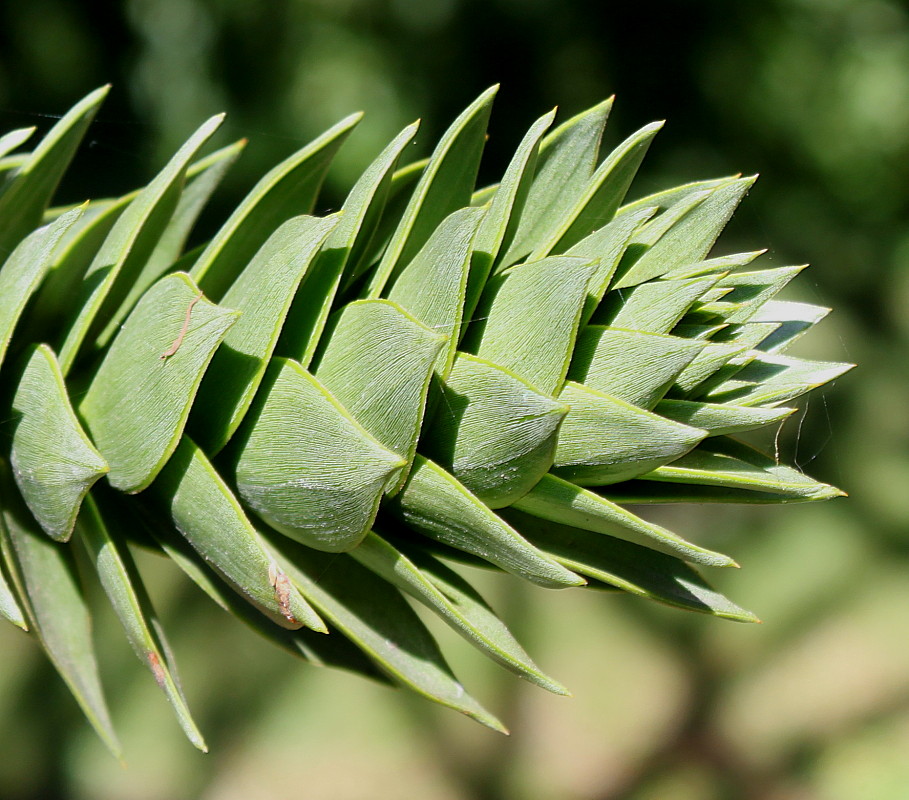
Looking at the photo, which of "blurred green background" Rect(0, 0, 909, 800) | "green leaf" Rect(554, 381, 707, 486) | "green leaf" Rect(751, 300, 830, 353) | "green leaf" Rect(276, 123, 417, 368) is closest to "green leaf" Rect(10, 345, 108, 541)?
"green leaf" Rect(276, 123, 417, 368)

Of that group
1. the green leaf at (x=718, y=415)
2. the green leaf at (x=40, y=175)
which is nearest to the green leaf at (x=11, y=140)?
the green leaf at (x=40, y=175)

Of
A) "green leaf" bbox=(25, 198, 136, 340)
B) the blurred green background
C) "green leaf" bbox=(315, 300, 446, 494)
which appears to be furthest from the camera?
the blurred green background

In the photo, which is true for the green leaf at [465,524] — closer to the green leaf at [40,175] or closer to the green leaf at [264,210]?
the green leaf at [264,210]

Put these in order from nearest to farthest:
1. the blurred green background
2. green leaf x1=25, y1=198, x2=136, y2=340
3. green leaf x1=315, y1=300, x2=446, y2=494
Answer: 1. green leaf x1=315, y1=300, x2=446, y2=494
2. green leaf x1=25, y1=198, x2=136, y2=340
3. the blurred green background

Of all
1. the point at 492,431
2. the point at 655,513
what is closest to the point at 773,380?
the point at 492,431

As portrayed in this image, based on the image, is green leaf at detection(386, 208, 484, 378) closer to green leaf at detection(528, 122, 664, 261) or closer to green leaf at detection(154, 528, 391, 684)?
green leaf at detection(528, 122, 664, 261)

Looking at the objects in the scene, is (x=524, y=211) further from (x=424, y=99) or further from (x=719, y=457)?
(x=424, y=99)

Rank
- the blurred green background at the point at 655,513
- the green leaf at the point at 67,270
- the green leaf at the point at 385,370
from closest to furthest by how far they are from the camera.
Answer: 1. the green leaf at the point at 385,370
2. the green leaf at the point at 67,270
3. the blurred green background at the point at 655,513
